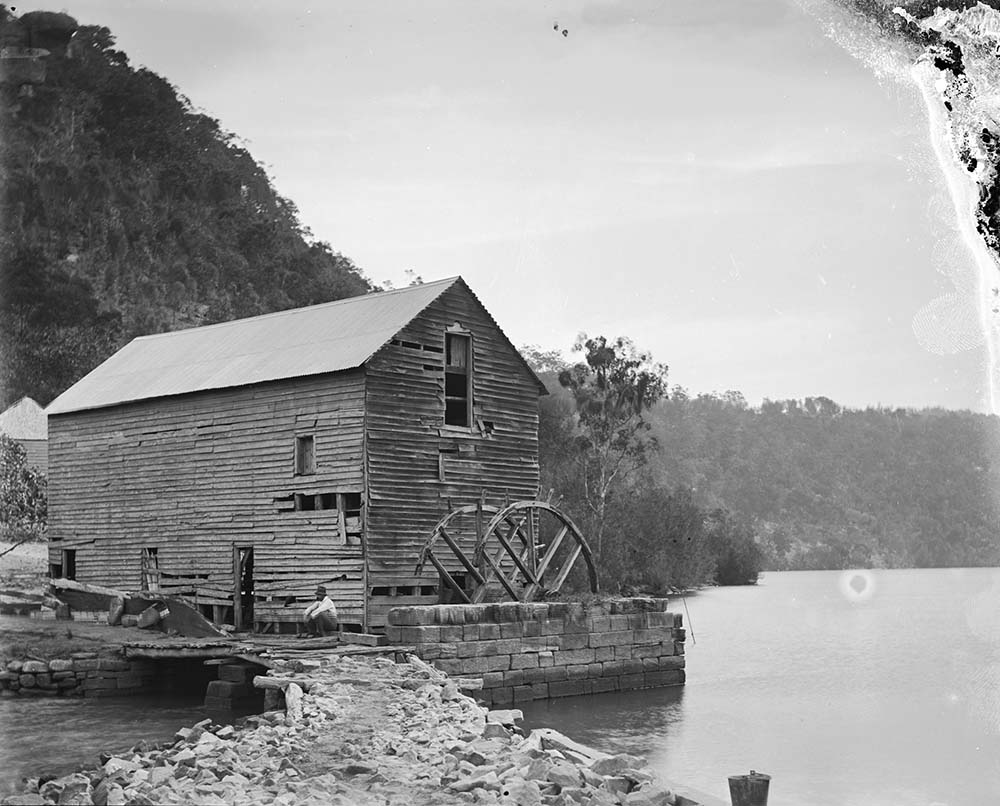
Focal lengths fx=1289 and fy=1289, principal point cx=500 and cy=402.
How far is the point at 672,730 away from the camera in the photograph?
2419cm

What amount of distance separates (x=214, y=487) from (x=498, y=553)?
6.66 m

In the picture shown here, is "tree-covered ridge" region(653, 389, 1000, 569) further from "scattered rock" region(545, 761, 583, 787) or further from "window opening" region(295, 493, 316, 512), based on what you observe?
"scattered rock" region(545, 761, 583, 787)

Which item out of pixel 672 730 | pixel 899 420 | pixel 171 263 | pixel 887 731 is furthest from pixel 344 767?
pixel 899 420

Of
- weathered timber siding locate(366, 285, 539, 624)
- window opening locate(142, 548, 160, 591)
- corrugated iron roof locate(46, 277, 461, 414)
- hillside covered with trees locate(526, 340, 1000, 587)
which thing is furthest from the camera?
hillside covered with trees locate(526, 340, 1000, 587)

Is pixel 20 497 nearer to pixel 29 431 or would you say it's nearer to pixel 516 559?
pixel 29 431

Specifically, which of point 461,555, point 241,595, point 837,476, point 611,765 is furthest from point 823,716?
point 837,476

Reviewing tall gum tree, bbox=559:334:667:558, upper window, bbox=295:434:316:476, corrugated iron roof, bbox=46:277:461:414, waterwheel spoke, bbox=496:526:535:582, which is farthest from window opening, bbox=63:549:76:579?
tall gum tree, bbox=559:334:667:558

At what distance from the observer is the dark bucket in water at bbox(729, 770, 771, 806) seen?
13.0 metres

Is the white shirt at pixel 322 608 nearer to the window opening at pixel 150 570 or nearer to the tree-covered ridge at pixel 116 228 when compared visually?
the window opening at pixel 150 570

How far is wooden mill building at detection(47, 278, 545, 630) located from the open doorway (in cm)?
5

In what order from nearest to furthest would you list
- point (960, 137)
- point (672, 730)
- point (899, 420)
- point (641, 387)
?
1. point (960, 137)
2. point (672, 730)
3. point (641, 387)
4. point (899, 420)

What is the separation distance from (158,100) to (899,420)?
93.9m

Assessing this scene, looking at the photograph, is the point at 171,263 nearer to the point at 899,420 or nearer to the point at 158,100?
the point at 158,100

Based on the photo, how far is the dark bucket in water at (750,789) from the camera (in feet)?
42.8
